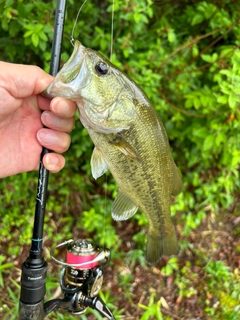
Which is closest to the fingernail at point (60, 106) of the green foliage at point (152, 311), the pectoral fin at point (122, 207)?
the pectoral fin at point (122, 207)

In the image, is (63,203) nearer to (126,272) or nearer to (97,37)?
(126,272)

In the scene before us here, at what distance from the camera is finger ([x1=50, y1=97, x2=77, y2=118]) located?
1536 millimetres

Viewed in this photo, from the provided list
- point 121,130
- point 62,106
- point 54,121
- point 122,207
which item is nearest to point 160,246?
point 122,207

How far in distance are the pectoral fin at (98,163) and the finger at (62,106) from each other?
0.79ft

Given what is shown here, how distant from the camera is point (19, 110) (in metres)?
1.87

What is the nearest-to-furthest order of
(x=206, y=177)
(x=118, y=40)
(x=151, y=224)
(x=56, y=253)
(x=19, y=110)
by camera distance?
(x=19, y=110) < (x=151, y=224) < (x=118, y=40) < (x=56, y=253) < (x=206, y=177)

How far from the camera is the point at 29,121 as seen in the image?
1.91m

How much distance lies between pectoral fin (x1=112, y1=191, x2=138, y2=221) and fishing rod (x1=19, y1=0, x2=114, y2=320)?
198mm

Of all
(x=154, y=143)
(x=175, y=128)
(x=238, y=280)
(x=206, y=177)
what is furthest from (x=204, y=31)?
(x=238, y=280)

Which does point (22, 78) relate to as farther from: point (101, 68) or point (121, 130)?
point (121, 130)

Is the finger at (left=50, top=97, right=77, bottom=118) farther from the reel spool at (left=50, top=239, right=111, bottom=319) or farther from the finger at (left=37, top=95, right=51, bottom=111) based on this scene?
the reel spool at (left=50, top=239, right=111, bottom=319)

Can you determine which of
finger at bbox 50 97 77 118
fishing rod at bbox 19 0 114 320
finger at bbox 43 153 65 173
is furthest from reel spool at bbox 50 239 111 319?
finger at bbox 50 97 77 118

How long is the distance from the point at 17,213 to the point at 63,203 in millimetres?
426

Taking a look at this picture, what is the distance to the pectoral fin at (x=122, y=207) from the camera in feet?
6.30
